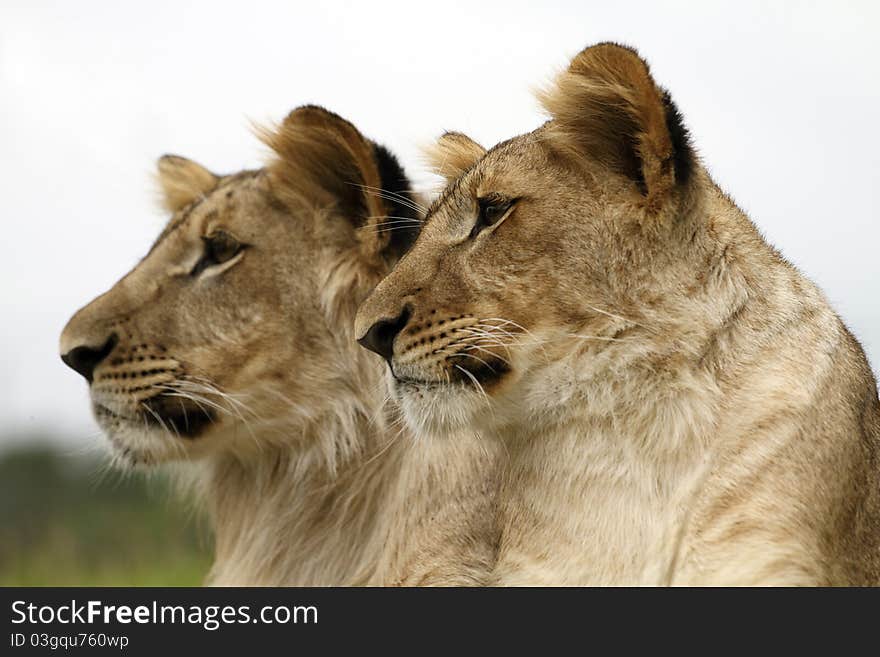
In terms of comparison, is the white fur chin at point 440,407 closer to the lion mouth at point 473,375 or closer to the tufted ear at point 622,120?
the lion mouth at point 473,375

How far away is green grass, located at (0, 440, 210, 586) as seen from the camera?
6.65 m

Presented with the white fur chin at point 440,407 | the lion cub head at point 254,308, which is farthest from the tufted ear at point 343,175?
the white fur chin at point 440,407

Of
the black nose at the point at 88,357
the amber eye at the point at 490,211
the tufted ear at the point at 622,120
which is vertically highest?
the tufted ear at the point at 622,120

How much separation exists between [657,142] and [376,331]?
0.91m

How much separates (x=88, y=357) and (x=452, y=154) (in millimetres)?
1379

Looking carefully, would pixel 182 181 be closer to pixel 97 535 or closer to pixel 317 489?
pixel 317 489

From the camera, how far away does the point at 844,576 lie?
141 inches

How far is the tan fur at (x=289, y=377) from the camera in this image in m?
4.64

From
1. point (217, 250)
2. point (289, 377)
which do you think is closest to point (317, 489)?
point (289, 377)

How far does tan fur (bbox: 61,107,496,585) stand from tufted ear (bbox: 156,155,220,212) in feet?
1.09

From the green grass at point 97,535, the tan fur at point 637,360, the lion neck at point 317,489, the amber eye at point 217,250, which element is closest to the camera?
the tan fur at point 637,360

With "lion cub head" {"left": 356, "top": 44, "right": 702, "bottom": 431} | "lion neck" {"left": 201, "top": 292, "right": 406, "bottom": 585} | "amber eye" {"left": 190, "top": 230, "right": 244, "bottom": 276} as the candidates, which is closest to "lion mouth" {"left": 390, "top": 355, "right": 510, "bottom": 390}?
"lion cub head" {"left": 356, "top": 44, "right": 702, "bottom": 431}

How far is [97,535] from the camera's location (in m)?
9.35

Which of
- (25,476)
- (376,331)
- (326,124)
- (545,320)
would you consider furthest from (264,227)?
(25,476)
